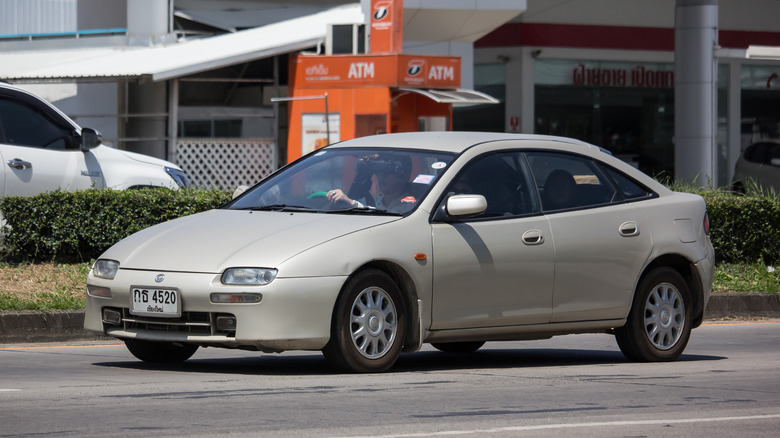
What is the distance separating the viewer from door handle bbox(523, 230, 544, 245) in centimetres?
896

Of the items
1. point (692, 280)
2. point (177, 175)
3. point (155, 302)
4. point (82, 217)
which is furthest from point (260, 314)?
point (177, 175)

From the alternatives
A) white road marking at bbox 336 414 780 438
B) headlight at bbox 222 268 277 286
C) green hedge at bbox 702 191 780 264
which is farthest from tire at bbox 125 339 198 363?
green hedge at bbox 702 191 780 264

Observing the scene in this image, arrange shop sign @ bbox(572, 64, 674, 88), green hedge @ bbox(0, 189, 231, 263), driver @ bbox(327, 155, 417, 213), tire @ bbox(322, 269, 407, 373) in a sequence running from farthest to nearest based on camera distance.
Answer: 1. shop sign @ bbox(572, 64, 674, 88)
2. green hedge @ bbox(0, 189, 231, 263)
3. driver @ bbox(327, 155, 417, 213)
4. tire @ bbox(322, 269, 407, 373)

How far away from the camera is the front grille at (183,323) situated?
25.9ft

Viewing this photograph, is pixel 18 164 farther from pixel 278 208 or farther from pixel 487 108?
pixel 487 108

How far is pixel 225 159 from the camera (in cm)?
2661

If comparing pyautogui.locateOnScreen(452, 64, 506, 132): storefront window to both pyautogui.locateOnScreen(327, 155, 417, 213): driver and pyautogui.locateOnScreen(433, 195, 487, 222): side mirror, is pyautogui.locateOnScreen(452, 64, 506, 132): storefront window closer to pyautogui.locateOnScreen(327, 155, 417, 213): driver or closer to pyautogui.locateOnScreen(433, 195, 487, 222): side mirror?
pyautogui.locateOnScreen(327, 155, 417, 213): driver

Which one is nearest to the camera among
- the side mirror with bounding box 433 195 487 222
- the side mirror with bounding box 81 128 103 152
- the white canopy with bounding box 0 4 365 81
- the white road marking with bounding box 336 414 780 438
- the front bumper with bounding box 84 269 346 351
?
the white road marking with bounding box 336 414 780 438

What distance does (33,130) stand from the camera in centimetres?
1424

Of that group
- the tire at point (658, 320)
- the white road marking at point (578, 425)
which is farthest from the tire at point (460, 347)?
the white road marking at point (578, 425)

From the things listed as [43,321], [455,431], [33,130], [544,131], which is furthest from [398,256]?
[544,131]

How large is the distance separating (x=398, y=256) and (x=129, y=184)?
7565 millimetres

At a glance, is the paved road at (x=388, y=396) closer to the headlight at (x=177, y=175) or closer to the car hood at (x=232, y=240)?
the car hood at (x=232, y=240)

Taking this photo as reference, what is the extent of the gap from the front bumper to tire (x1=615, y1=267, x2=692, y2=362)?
264 centimetres
